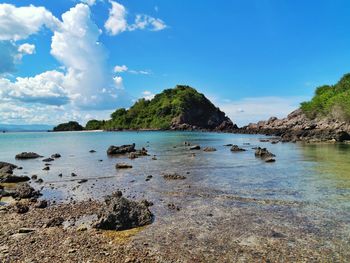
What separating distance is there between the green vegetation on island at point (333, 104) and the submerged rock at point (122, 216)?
91.4 metres

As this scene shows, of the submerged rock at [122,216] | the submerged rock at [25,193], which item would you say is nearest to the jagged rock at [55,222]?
the submerged rock at [122,216]

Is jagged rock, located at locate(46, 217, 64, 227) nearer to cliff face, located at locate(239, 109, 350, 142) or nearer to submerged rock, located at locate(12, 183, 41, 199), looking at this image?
submerged rock, located at locate(12, 183, 41, 199)

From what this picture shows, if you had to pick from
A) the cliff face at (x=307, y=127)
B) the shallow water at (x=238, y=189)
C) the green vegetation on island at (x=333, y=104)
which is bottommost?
the shallow water at (x=238, y=189)

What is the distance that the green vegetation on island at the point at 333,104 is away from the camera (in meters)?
95.0

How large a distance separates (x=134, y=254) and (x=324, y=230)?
830cm

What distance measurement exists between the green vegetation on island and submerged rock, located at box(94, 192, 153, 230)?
9140cm

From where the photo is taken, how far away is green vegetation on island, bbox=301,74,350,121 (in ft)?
312

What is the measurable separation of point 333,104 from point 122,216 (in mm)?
110404

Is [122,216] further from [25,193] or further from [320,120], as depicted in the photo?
[320,120]

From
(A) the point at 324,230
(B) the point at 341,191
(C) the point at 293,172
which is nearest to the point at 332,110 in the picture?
(C) the point at 293,172

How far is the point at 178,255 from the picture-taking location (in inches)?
434

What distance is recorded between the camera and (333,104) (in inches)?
4237

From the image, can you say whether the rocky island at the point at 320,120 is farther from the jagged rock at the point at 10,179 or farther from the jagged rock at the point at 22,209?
the jagged rock at the point at 22,209

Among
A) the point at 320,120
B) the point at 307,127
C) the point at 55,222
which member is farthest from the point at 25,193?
the point at 320,120
